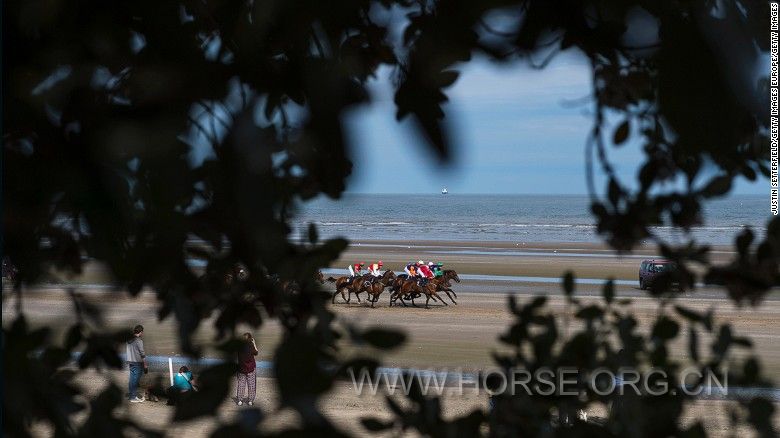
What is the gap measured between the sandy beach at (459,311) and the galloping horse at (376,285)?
423mm

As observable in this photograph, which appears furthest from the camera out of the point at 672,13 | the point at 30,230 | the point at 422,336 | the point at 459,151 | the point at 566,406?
the point at 422,336

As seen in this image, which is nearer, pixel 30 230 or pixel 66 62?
pixel 66 62

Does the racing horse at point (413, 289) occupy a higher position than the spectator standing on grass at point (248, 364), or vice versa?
the racing horse at point (413, 289)

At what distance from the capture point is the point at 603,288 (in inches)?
82.4

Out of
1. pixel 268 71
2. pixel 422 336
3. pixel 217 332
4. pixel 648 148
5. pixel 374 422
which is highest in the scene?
pixel 422 336

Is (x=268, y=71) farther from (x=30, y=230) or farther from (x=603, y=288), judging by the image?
(x=603, y=288)

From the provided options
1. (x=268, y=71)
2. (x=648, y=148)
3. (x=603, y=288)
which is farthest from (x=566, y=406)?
(x=268, y=71)

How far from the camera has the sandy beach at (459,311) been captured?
119cm

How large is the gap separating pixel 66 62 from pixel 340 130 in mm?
304

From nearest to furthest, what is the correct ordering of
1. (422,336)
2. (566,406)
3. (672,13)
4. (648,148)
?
(672,13) < (648,148) < (566,406) < (422,336)

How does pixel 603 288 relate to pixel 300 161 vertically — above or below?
above
